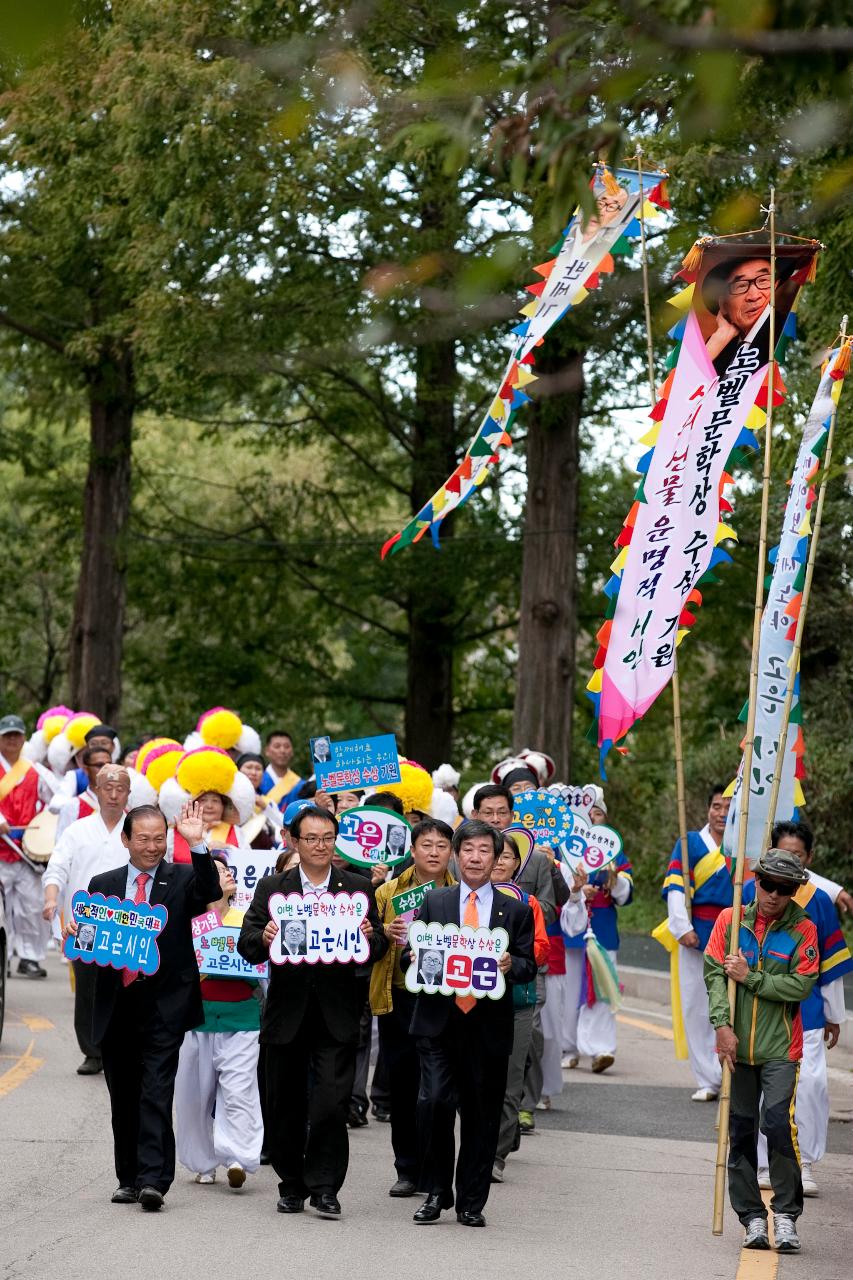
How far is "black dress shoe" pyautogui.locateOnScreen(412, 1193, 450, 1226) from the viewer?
8289 mm

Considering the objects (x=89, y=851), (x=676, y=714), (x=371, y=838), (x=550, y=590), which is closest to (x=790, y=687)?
(x=676, y=714)

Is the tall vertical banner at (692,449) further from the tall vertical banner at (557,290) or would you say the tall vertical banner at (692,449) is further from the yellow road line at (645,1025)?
the yellow road line at (645,1025)

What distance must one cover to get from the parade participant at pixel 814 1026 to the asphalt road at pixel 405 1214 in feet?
0.73

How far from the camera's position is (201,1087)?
8.92 m

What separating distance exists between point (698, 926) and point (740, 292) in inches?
158

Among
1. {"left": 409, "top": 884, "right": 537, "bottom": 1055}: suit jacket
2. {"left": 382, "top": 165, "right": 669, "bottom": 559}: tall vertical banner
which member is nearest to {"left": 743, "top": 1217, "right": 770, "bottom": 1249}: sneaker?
{"left": 409, "top": 884, "right": 537, "bottom": 1055}: suit jacket

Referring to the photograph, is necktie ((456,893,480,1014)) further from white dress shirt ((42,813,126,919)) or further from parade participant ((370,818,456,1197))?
white dress shirt ((42,813,126,919))

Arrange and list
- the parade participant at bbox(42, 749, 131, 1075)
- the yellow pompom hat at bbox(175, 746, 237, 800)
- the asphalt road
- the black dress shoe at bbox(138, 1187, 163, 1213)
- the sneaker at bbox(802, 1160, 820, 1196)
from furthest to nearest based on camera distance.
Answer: the parade participant at bbox(42, 749, 131, 1075), the yellow pompom hat at bbox(175, 746, 237, 800), the sneaker at bbox(802, 1160, 820, 1196), the black dress shoe at bbox(138, 1187, 163, 1213), the asphalt road

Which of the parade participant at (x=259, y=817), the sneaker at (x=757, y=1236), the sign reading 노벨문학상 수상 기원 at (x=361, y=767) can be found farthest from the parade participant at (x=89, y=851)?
the sneaker at (x=757, y=1236)

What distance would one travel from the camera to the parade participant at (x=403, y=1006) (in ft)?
29.3

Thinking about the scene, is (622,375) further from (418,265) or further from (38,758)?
(418,265)

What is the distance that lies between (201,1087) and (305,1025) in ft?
2.43

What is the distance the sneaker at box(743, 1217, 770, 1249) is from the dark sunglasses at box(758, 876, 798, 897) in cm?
126

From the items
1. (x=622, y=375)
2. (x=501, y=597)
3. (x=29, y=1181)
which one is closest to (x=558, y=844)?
(x=29, y=1181)
